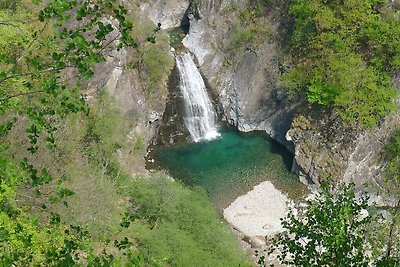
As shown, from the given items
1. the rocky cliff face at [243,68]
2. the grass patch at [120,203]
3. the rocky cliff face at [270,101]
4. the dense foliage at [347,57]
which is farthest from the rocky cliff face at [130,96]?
the dense foliage at [347,57]

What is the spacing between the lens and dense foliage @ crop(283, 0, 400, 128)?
2244 cm

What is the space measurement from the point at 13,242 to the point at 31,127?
70.0 inches

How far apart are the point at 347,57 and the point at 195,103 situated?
888 centimetres

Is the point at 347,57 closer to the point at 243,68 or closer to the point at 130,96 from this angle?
the point at 243,68

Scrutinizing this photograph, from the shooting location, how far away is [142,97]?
25016mm

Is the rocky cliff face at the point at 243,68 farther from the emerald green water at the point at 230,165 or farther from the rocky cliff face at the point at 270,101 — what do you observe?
the emerald green water at the point at 230,165

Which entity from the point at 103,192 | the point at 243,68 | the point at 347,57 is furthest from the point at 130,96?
the point at 347,57

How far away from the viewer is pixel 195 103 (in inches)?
1057

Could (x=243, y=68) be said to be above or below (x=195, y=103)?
above

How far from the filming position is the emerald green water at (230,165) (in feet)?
74.8

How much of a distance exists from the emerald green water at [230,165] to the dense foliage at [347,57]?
144 inches

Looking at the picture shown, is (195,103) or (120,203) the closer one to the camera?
(120,203)

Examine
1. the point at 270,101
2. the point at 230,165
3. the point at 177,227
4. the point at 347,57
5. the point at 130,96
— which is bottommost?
the point at 177,227

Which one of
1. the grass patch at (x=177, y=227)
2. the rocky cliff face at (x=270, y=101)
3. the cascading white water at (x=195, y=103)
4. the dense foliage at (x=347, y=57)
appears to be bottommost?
the grass patch at (x=177, y=227)
